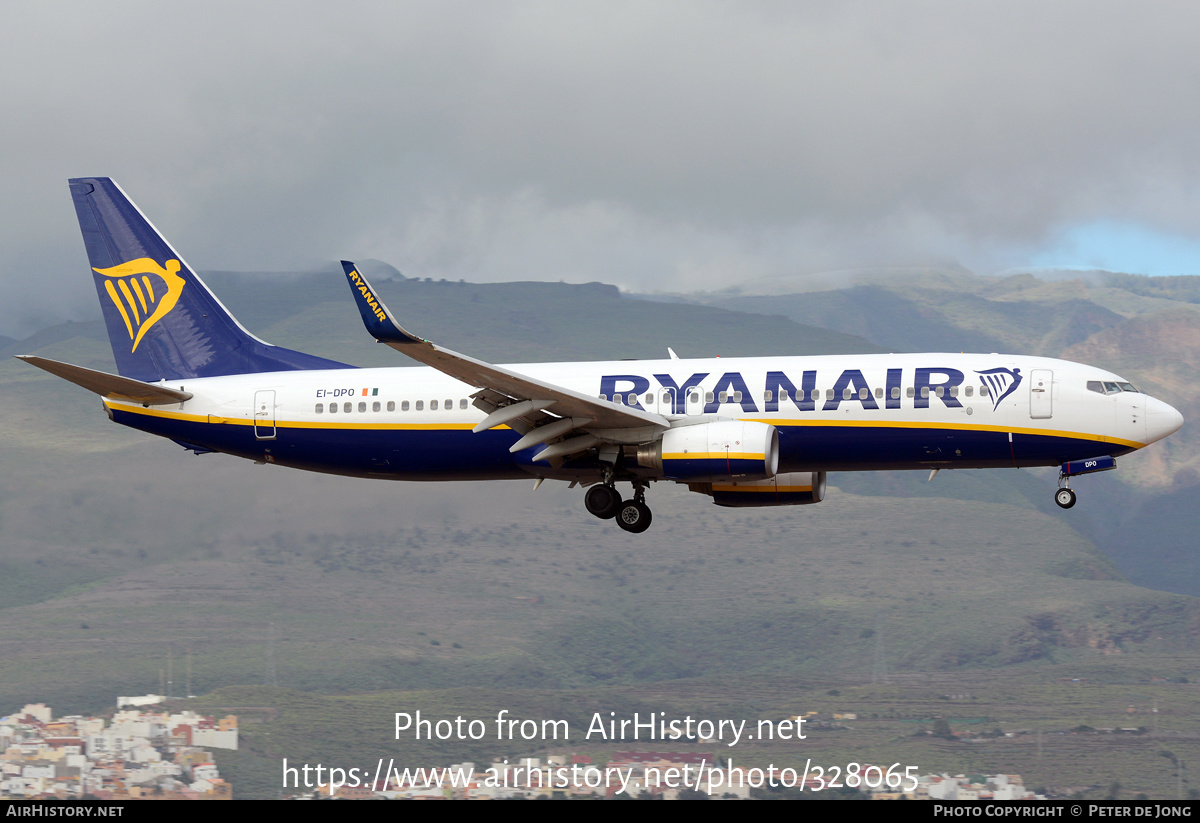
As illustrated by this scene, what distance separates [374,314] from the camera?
38.7 meters

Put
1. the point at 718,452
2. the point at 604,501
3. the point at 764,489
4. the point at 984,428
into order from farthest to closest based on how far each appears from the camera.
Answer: the point at 764,489, the point at 604,501, the point at 984,428, the point at 718,452

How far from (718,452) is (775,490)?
701 centimetres

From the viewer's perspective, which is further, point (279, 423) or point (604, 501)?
point (279, 423)

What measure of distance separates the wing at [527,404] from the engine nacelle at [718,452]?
81 cm

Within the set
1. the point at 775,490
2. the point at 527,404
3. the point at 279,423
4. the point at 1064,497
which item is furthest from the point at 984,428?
the point at 279,423

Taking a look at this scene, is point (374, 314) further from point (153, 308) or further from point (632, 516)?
point (153, 308)

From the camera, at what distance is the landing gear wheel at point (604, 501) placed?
4578 centimetres

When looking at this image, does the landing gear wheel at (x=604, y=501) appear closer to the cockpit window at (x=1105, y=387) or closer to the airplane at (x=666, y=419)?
the airplane at (x=666, y=419)

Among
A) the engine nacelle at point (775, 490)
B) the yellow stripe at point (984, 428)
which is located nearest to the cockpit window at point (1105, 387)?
the yellow stripe at point (984, 428)

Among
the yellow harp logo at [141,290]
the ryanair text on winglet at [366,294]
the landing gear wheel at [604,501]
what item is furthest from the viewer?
the yellow harp logo at [141,290]

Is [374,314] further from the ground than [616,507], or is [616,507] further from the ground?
[374,314]

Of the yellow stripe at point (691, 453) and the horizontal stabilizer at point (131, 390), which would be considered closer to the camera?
the yellow stripe at point (691, 453)

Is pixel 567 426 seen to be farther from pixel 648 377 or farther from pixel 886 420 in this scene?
pixel 886 420
